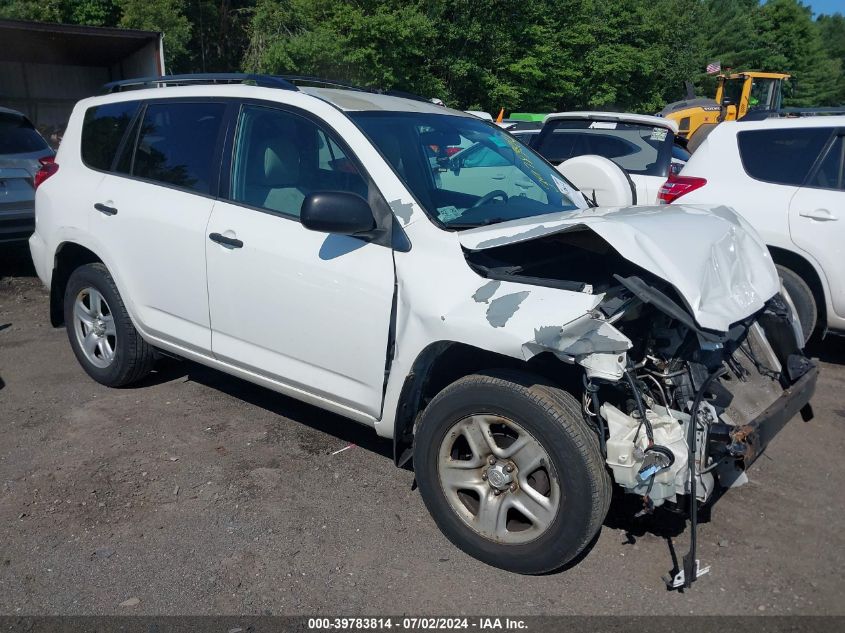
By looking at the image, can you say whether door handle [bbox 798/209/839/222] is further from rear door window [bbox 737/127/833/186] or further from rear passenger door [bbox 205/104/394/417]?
rear passenger door [bbox 205/104/394/417]

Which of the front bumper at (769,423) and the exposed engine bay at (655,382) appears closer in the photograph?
the exposed engine bay at (655,382)

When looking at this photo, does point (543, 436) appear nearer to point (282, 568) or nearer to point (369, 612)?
point (369, 612)

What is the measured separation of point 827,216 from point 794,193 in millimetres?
314

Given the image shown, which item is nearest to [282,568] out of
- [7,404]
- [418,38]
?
[7,404]

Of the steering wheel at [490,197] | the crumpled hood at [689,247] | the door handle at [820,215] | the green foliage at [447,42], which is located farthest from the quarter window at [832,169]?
the green foliage at [447,42]

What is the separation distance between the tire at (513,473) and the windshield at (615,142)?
15.8 feet

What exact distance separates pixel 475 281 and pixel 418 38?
20.5m

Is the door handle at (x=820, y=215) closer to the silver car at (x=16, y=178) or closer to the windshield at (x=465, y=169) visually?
the windshield at (x=465, y=169)

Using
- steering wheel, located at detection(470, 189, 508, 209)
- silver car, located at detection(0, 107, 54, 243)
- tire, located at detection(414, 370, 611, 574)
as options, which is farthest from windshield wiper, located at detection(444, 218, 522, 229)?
silver car, located at detection(0, 107, 54, 243)

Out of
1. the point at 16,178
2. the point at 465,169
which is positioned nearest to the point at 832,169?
the point at 465,169

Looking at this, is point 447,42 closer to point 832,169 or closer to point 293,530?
point 832,169

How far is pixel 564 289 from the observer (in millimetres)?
2963

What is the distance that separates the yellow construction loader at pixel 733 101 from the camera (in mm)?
20062

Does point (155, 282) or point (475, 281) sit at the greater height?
point (475, 281)
